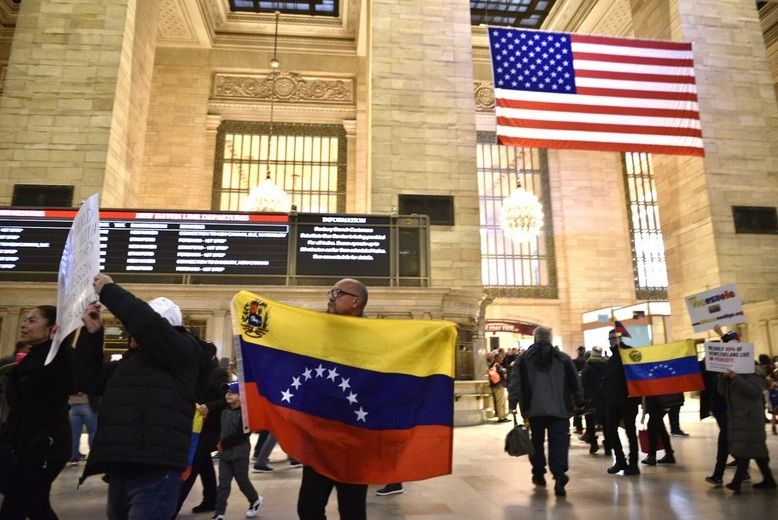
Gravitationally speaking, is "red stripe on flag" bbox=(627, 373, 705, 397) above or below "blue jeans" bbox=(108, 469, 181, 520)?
above

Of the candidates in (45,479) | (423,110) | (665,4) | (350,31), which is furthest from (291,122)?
(45,479)

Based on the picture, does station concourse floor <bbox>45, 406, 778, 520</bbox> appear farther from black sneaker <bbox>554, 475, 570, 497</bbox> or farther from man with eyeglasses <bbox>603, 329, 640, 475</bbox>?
man with eyeglasses <bbox>603, 329, 640, 475</bbox>

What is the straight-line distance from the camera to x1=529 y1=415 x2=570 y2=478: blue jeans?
14.6 feet

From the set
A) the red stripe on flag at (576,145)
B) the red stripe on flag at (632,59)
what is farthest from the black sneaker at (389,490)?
the red stripe on flag at (632,59)

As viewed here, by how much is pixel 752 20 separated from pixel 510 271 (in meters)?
11.1

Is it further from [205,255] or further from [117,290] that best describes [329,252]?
[117,290]

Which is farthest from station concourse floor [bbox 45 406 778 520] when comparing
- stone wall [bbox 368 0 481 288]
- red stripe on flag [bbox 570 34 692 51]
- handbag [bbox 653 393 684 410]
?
red stripe on flag [bbox 570 34 692 51]

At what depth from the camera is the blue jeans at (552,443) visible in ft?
14.6

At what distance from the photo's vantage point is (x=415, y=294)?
28.6 ft

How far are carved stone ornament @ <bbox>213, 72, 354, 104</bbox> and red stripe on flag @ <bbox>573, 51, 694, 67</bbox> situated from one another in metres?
9.73

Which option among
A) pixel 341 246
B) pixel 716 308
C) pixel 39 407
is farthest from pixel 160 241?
pixel 716 308

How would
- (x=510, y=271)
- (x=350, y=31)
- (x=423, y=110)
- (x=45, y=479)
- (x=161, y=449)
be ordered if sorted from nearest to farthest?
(x=161, y=449)
(x=45, y=479)
(x=423, y=110)
(x=350, y=31)
(x=510, y=271)

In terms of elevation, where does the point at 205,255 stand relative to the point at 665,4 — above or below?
below

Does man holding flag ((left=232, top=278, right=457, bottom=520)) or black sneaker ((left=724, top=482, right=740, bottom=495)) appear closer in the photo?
man holding flag ((left=232, top=278, right=457, bottom=520))
